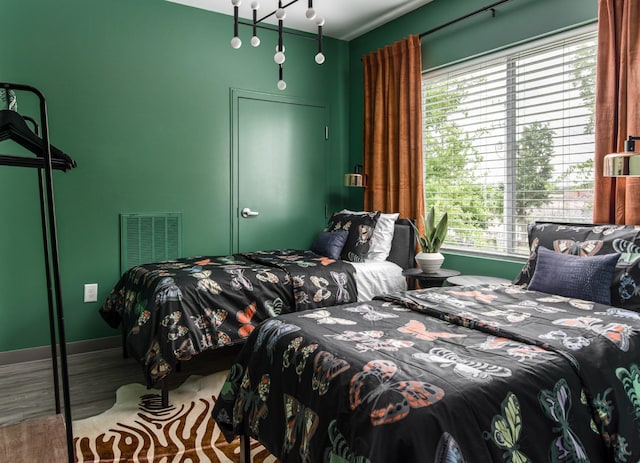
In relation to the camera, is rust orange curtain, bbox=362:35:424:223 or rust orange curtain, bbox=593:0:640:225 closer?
rust orange curtain, bbox=593:0:640:225

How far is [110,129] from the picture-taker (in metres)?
3.73

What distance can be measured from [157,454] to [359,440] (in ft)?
4.32

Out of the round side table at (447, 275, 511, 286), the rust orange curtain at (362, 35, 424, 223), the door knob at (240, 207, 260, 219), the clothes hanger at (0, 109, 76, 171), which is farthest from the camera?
the door knob at (240, 207, 260, 219)

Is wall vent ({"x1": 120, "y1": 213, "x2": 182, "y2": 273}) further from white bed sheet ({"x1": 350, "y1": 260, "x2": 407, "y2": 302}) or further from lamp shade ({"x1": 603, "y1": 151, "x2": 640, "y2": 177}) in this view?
lamp shade ({"x1": 603, "y1": 151, "x2": 640, "y2": 177})

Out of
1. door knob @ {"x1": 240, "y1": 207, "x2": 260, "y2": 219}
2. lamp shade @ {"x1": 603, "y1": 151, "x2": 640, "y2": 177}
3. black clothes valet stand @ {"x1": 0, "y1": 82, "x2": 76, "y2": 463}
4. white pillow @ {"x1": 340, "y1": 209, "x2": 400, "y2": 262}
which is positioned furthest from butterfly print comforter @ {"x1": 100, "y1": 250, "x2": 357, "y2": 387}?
lamp shade @ {"x1": 603, "y1": 151, "x2": 640, "y2": 177}

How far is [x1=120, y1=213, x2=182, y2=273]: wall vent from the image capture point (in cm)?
380

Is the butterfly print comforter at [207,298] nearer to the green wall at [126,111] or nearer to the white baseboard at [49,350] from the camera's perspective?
the white baseboard at [49,350]

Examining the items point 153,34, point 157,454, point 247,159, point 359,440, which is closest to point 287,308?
point 157,454

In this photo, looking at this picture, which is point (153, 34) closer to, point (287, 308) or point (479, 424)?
point (287, 308)

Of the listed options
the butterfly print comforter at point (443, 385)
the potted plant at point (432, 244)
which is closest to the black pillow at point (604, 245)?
the butterfly print comforter at point (443, 385)

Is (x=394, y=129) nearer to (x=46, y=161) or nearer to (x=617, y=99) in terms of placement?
(x=617, y=99)

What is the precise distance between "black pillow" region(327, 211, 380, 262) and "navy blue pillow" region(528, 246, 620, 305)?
151 cm

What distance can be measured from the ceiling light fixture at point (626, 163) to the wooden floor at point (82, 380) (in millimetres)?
2583

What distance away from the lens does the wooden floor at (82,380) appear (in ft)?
8.77
